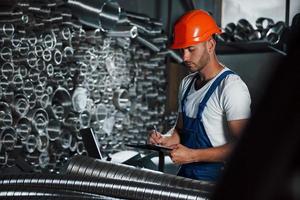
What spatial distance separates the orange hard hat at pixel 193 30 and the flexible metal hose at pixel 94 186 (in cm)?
81

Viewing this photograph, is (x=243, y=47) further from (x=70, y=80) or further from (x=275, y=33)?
(x=70, y=80)

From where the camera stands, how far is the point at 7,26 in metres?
3.30

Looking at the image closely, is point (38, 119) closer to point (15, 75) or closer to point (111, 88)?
point (15, 75)

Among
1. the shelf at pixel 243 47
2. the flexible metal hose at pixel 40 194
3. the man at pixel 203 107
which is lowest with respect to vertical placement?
the flexible metal hose at pixel 40 194

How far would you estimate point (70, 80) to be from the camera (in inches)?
157

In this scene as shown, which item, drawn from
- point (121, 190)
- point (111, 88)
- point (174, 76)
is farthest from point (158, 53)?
point (121, 190)

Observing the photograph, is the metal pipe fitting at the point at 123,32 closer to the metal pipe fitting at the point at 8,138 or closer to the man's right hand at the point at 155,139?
the metal pipe fitting at the point at 8,138

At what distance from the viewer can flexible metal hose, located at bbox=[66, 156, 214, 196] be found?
1.61m

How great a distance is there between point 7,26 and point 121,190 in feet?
6.60

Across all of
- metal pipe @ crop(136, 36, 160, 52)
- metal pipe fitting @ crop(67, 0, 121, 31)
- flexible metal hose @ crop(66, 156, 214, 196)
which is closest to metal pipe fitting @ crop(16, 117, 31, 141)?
metal pipe fitting @ crop(67, 0, 121, 31)

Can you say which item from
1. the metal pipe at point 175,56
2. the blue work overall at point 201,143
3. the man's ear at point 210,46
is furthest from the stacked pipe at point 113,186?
the metal pipe at point 175,56

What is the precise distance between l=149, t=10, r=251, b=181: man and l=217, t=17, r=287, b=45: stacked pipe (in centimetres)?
291

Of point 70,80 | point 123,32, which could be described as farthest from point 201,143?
point 123,32

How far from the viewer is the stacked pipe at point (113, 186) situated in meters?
1.51
